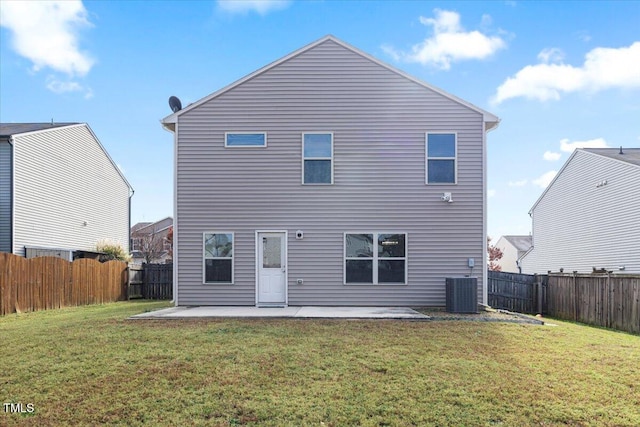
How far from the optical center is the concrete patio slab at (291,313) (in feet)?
29.1

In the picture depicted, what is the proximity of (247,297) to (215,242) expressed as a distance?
1717mm

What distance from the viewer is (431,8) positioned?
1160cm

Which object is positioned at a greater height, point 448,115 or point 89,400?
point 448,115

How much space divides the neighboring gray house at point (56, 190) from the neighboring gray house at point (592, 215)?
844 inches

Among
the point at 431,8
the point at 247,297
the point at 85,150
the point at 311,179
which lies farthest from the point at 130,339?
the point at 85,150

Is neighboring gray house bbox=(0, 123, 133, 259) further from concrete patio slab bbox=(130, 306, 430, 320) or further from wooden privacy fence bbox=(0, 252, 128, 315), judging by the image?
concrete patio slab bbox=(130, 306, 430, 320)

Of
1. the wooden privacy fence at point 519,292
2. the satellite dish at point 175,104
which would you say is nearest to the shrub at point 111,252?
the satellite dish at point 175,104

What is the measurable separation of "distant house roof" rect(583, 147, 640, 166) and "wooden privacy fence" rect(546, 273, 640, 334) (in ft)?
21.7

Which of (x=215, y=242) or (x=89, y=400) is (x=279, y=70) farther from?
(x=89, y=400)

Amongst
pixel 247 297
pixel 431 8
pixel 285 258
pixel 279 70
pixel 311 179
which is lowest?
pixel 247 297

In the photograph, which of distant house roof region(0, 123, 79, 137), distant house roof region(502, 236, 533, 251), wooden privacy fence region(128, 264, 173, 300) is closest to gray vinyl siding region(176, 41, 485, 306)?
wooden privacy fence region(128, 264, 173, 300)

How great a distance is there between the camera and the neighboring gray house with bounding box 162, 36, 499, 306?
431 inches

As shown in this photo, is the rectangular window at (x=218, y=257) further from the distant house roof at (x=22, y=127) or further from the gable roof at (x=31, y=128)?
the distant house roof at (x=22, y=127)

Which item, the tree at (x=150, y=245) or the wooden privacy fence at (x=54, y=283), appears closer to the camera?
the wooden privacy fence at (x=54, y=283)
